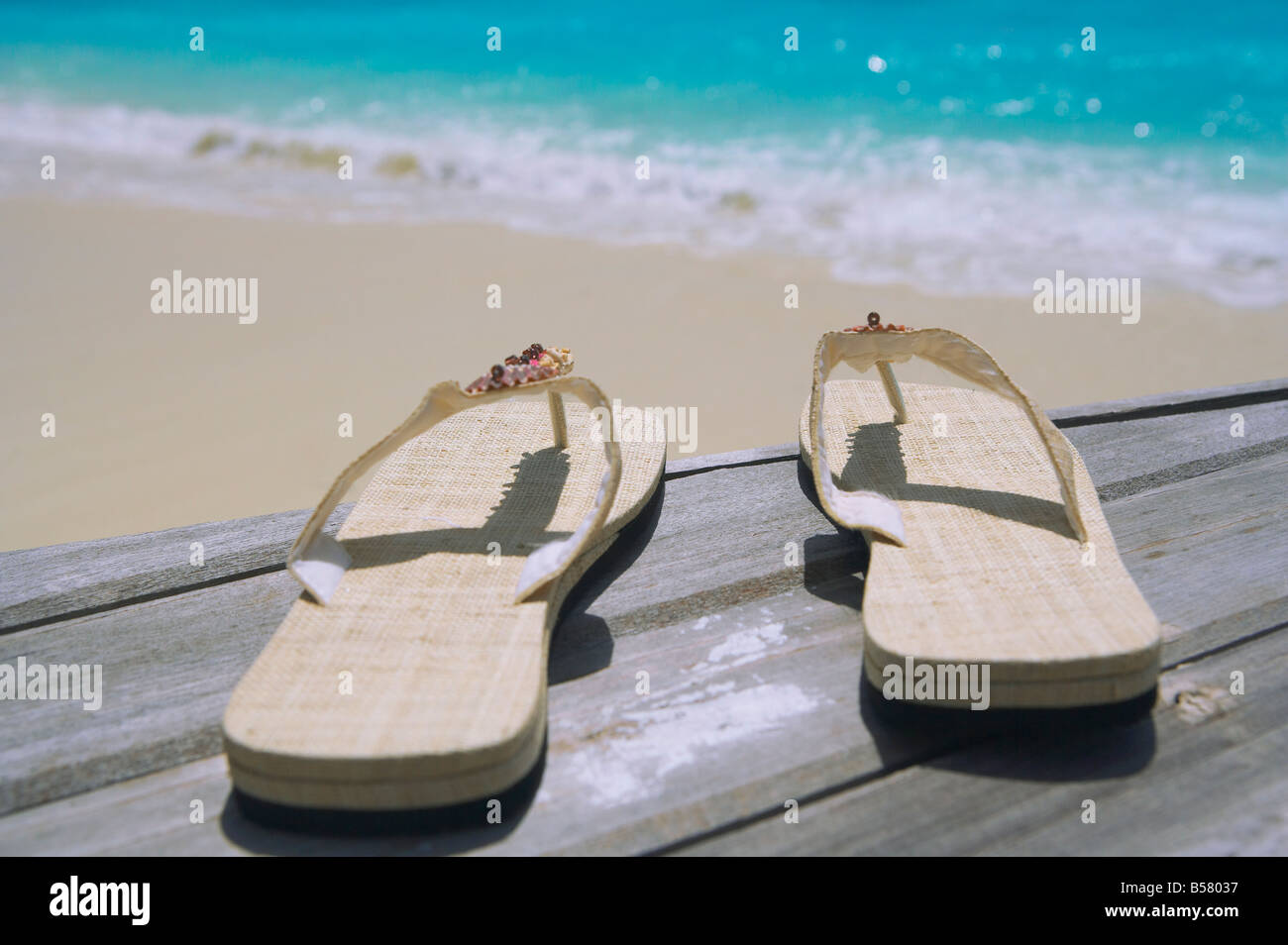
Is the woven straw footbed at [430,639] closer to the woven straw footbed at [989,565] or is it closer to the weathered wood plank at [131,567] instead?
the weathered wood plank at [131,567]

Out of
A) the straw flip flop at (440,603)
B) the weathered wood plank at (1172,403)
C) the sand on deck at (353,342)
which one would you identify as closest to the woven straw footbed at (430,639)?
the straw flip flop at (440,603)

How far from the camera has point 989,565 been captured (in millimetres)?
1232

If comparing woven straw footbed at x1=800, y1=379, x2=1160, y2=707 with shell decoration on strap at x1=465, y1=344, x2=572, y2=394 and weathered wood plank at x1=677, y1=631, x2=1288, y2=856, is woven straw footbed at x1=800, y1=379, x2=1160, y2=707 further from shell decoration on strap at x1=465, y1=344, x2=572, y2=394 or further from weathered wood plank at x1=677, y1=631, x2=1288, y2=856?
shell decoration on strap at x1=465, y1=344, x2=572, y2=394

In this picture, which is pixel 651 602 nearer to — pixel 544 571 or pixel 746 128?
pixel 544 571

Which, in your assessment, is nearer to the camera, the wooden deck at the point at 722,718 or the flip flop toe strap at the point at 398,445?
the wooden deck at the point at 722,718

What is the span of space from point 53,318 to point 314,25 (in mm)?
8381

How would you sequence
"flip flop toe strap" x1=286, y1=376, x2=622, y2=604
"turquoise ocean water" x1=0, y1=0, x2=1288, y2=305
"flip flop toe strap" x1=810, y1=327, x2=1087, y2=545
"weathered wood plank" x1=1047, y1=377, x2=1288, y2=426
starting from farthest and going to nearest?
1. "turquoise ocean water" x1=0, y1=0, x2=1288, y2=305
2. "weathered wood plank" x1=1047, y1=377, x2=1288, y2=426
3. "flip flop toe strap" x1=810, y1=327, x2=1087, y2=545
4. "flip flop toe strap" x1=286, y1=376, x2=622, y2=604

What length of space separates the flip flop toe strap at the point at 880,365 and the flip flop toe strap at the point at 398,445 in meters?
0.30

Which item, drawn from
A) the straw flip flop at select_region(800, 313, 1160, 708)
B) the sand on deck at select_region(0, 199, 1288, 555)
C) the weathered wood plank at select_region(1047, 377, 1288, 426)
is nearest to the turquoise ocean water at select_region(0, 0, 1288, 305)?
the sand on deck at select_region(0, 199, 1288, 555)

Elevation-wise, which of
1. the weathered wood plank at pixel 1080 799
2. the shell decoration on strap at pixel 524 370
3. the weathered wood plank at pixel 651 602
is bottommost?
the weathered wood plank at pixel 1080 799

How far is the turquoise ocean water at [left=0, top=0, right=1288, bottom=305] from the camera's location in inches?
217

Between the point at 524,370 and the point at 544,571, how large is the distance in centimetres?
27

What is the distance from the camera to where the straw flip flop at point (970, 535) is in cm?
Answer: 101

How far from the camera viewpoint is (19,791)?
1028mm
